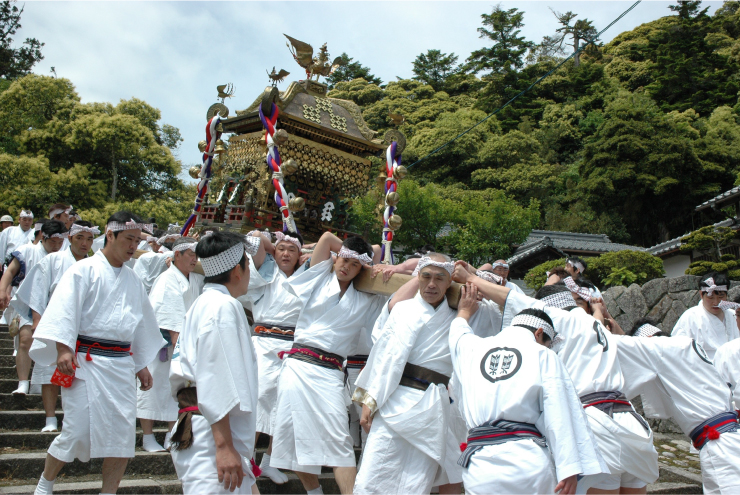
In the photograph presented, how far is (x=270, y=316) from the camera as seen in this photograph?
188 inches

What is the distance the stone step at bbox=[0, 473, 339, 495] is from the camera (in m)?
3.84

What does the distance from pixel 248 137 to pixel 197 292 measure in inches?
123

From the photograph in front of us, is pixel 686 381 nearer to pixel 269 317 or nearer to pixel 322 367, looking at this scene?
pixel 322 367

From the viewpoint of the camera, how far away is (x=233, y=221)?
308 inches

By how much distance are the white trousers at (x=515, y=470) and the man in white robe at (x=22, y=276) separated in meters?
4.60

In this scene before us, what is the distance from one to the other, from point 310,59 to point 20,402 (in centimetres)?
586

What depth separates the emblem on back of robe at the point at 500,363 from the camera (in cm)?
283

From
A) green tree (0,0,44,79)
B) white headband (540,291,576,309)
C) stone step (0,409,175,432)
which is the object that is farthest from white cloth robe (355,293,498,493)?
green tree (0,0,44,79)

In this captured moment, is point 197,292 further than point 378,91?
No

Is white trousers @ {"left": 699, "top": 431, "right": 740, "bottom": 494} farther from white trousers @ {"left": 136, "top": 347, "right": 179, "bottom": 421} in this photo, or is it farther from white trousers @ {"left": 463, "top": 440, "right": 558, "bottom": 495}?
white trousers @ {"left": 136, "top": 347, "right": 179, "bottom": 421}

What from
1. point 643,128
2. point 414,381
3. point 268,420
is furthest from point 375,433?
point 643,128

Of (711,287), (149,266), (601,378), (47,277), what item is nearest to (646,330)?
(601,378)

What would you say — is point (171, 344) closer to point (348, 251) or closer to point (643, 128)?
point (348, 251)

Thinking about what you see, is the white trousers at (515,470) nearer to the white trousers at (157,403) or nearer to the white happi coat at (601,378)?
the white happi coat at (601,378)
